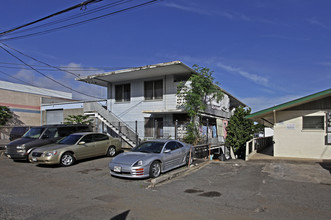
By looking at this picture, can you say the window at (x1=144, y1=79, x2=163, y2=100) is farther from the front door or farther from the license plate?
the license plate

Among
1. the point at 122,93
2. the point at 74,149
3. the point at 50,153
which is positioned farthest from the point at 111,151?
the point at 122,93

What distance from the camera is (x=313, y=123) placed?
13.0 metres

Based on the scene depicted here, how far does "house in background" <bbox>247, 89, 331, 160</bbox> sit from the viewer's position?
1271 cm

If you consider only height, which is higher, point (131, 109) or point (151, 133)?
point (131, 109)

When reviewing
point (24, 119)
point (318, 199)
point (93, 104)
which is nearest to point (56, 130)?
point (93, 104)

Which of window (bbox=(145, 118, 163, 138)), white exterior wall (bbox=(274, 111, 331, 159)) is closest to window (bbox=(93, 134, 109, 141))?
window (bbox=(145, 118, 163, 138))

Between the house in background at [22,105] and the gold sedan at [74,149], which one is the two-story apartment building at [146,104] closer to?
the gold sedan at [74,149]

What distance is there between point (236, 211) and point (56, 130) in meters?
12.2

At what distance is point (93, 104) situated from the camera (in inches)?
796

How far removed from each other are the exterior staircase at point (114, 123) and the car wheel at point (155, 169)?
8.02 m

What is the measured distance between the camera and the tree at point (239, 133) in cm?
2245

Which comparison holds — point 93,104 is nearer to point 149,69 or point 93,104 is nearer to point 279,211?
point 149,69

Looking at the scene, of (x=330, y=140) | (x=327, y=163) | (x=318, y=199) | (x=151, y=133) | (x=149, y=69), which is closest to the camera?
(x=318, y=199)

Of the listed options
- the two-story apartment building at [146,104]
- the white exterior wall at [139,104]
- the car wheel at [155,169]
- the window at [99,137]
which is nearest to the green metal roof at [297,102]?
the two-story apartment building at [146,104]
